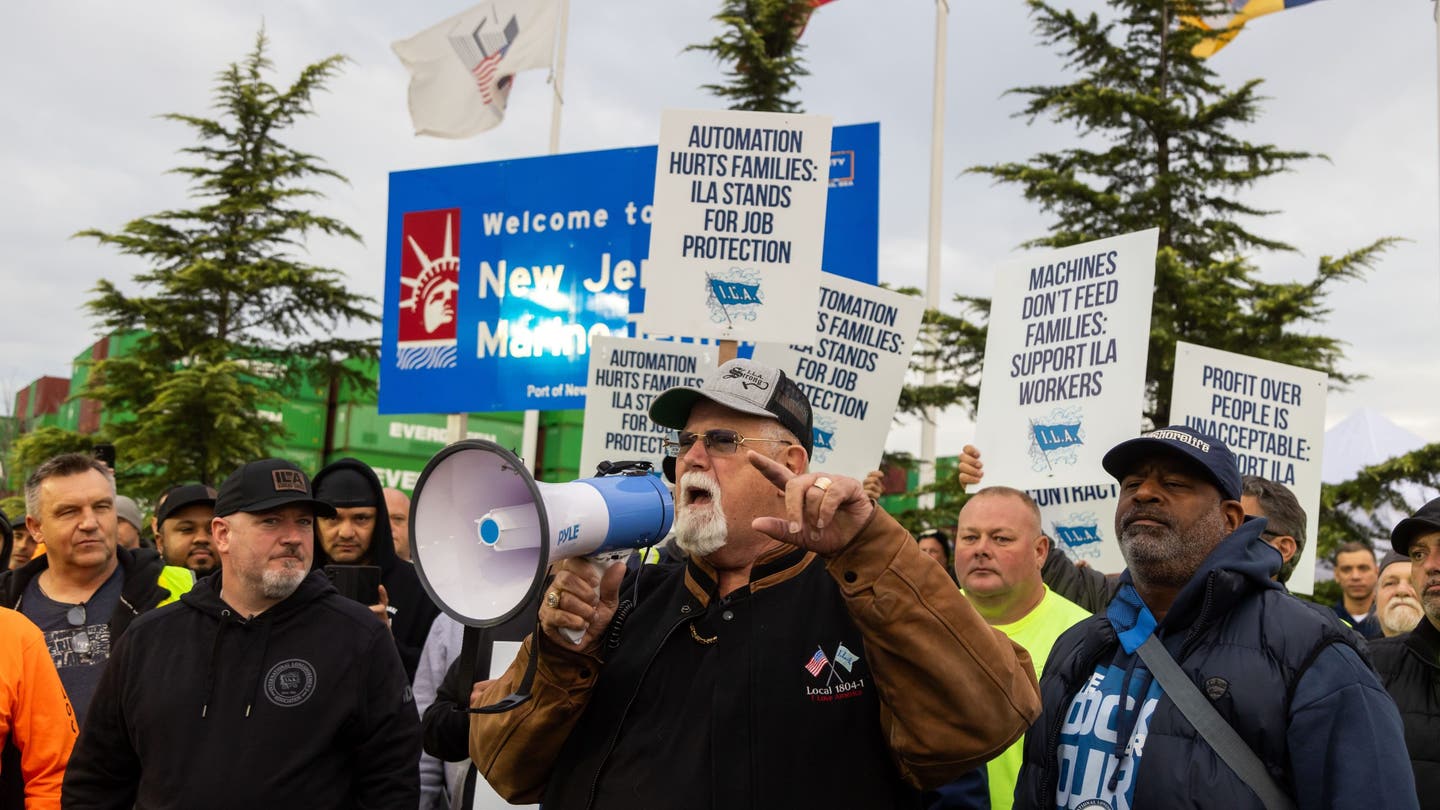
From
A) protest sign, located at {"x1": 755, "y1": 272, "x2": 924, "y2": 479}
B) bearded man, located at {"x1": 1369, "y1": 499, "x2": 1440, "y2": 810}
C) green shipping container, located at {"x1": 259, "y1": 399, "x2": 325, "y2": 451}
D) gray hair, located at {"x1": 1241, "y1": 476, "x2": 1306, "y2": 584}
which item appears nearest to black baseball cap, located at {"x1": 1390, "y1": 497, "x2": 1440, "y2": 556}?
bearded man, located at {"x1": 1369, "y1": 499, "x2": 1440, "y2": 810}

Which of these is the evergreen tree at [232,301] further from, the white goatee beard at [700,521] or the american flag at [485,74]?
the white goatee beard at [700,521]

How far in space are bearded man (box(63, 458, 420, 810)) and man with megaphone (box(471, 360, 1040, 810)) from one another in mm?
925

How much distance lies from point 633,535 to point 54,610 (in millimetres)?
3238

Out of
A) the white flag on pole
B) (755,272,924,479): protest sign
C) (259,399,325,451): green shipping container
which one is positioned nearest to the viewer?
(755,272,924,479): protest sign

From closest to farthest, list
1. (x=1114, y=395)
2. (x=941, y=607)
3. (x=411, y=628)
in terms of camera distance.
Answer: (x=941, y=607), (x=411, y=628), (x=1114, y=395)

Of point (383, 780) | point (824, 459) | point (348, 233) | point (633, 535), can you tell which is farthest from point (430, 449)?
point (633, 535)

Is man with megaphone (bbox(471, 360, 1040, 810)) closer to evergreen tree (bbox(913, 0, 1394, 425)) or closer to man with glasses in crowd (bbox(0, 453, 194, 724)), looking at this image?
man with glasses in crowd (bbox(0, 453, 194, 724))

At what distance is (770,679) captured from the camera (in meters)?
2.33

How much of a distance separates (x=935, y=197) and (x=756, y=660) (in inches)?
365

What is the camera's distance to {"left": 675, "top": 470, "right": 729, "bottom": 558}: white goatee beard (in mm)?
2447

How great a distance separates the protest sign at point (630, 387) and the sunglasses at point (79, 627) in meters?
3.10

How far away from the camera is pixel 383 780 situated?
11.2ft

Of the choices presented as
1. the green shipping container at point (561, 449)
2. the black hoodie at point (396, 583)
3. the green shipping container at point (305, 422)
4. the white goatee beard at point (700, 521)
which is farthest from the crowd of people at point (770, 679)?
the green shipping container at point (305, 422)

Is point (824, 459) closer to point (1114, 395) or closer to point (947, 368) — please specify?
point (1114, 395)
